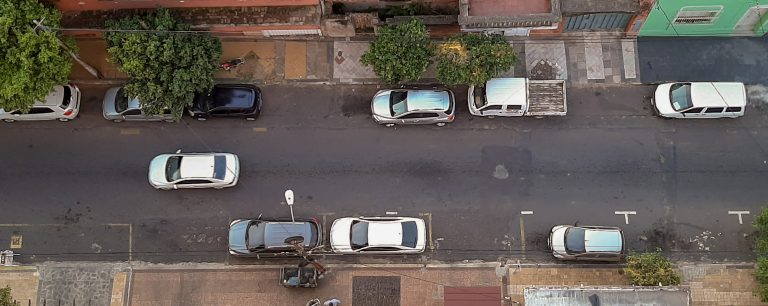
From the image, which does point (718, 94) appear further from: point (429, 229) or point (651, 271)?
point (429, 229)

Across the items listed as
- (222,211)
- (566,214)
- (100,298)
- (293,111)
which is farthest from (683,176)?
(100,298)

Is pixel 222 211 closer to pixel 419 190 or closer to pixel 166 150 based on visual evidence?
pixel 166 150

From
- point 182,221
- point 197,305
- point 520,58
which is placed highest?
point 520,58

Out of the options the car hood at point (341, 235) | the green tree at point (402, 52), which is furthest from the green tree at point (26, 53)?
the car hood at point (341, 235)

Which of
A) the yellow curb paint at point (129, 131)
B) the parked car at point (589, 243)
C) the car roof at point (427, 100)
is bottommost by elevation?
the parked car at point (589, 243)

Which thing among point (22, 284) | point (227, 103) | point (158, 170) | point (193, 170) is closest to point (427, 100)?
point (227, 103)

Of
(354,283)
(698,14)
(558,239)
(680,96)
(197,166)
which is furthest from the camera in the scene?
(680,96)

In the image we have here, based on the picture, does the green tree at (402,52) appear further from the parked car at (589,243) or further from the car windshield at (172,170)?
the car windshield at (172,170)
